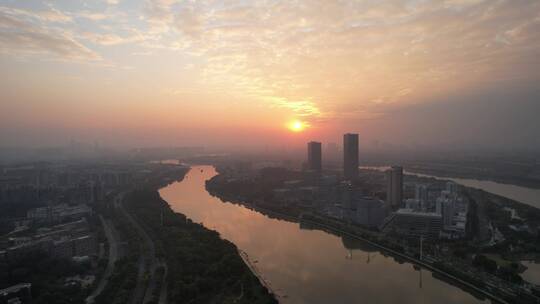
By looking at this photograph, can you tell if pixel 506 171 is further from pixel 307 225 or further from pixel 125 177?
pixel 125 177

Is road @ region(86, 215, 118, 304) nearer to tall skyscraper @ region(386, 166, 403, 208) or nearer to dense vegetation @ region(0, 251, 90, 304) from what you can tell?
dense vegetation @ region(0, 251, 90, 304)

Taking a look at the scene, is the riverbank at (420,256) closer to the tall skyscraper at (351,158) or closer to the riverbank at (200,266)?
the riverbank at (200,266)

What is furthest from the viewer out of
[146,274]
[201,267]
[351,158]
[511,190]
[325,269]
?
[351,158]

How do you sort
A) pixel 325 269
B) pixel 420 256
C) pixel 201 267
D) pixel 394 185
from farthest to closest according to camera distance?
1. pixel 394 185
2. pixel 420 256
3. pixel 325 269
4. pixel 201 267

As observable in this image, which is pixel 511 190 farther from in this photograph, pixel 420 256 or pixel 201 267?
pixel 201 267

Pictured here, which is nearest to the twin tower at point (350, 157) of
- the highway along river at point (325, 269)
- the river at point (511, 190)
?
the river at point (511, 190)

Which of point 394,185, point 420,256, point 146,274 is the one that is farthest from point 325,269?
point 394,185
